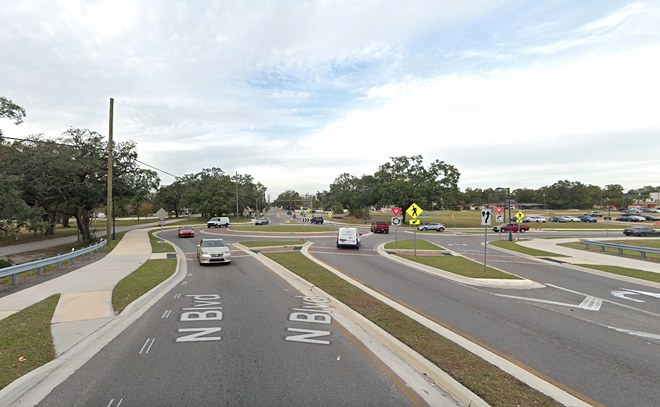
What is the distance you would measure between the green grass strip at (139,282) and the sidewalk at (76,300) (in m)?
0.20

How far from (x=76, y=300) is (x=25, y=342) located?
3.20 metres

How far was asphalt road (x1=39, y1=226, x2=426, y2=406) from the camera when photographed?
396cm

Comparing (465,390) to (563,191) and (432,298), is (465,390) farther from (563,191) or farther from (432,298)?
(563,191)

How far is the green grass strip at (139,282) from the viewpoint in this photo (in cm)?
838

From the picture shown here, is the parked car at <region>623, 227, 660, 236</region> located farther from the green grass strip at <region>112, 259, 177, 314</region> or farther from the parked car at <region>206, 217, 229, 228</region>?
the parked car at <region>206, 217, 229, 228</region>

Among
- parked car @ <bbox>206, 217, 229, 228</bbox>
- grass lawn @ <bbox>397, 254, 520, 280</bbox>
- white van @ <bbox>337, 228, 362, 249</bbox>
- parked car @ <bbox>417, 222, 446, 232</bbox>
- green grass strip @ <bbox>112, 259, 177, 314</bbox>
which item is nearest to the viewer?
green grass strip @ <bbox>112, 259, 177, 314</bbox>

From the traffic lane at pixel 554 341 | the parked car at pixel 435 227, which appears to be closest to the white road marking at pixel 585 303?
the traffic lane at pixel 554 341

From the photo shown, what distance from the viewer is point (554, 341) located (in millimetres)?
6004

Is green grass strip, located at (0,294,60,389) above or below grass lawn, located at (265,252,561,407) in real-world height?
above

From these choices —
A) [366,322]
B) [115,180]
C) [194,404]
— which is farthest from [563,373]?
[115,180]

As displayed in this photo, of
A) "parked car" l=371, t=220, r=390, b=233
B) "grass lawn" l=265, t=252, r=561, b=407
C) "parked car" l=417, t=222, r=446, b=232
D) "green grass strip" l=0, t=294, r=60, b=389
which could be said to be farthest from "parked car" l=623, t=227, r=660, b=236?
"green grass strip" l=0, t=294, r=60, b=389

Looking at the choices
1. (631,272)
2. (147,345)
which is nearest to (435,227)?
(631,272)

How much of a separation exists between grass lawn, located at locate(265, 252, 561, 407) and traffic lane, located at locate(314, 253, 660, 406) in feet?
2.57

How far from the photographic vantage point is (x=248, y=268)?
14.3 metres
